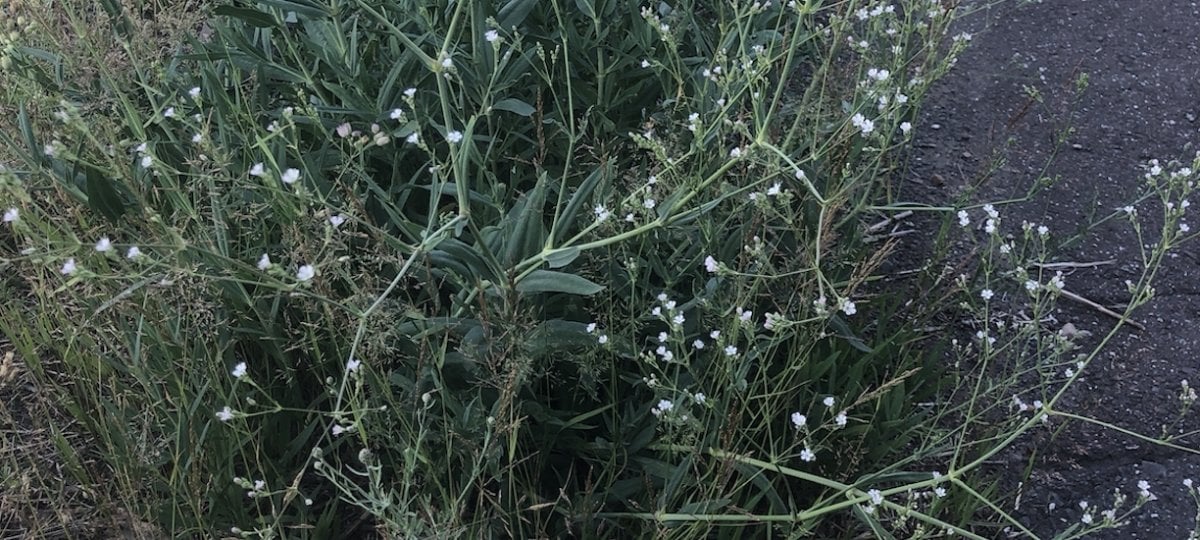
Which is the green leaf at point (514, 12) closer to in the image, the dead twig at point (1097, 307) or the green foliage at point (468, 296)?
the green foliage at point (468, 296)

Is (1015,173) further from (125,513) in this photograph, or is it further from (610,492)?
(125,513)

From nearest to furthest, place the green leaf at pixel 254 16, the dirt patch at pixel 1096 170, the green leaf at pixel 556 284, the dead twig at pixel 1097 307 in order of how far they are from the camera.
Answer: the green leaf at pixel 556 284 → the green leaf at pixel 254 16 → the dirt patch at pixel 1096 170 → the dead twig at pixel 1097 307

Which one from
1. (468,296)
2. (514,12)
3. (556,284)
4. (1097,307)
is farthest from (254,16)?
(1097,307)

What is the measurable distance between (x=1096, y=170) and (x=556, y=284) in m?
2.01

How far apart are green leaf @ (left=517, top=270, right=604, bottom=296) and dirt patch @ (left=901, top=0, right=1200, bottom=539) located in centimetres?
109

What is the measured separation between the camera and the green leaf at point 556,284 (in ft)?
4.98

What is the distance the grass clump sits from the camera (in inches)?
60.7

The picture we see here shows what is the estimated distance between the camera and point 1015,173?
2.84 metres

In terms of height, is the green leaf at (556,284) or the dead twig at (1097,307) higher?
the green leaf at (556,284)

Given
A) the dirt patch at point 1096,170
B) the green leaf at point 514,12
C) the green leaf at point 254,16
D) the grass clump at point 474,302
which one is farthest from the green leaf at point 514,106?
the dirt patch at point 1096,170

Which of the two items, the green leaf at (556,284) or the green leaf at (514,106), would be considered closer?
the green leaf at (556,284)

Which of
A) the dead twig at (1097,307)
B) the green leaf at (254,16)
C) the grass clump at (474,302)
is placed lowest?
the dead twig at (1097,307)

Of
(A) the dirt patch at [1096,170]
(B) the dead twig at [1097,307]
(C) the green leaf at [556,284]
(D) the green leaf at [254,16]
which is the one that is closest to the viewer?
(C) the green leaf at [556,284]

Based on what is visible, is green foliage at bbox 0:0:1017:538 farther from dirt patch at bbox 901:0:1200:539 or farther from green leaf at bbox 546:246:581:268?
dirt patch at bbox 901:0:1200:539
